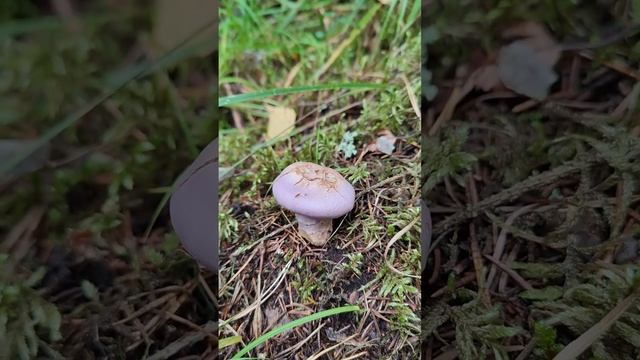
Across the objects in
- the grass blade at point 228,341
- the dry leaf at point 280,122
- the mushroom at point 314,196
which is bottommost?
the grass blade at point 228,341

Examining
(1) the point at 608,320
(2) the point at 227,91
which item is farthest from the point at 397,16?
(1) the point at 608,320

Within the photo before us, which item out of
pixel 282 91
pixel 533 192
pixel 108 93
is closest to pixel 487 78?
pixel 533 192

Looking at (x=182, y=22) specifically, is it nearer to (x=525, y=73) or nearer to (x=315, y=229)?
(x=315, y=229)

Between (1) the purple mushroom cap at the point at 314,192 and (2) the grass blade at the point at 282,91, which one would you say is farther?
(2) the grass blade at the point at 282,91

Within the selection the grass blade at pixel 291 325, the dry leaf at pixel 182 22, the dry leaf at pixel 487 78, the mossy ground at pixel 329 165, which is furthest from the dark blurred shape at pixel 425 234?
the dry leaf at pixel 182 22

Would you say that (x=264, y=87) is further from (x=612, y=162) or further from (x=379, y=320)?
(x=612, y=162)

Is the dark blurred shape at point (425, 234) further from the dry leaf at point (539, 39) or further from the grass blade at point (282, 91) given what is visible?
the dry leaf at point (539, 39)
